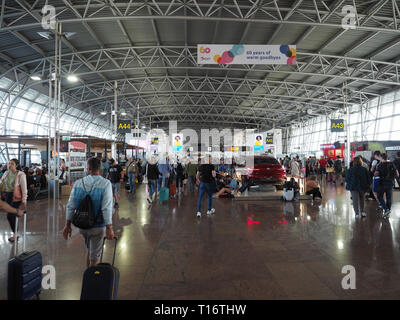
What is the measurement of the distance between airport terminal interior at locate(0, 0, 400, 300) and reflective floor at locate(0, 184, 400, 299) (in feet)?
0.09

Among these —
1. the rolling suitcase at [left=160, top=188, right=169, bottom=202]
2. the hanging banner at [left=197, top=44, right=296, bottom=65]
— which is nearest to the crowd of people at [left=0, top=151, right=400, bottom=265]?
the rolling suitcase at [left=160, top=188, right=169, bottom=202]

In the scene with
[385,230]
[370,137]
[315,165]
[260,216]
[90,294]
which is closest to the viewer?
[90,294]

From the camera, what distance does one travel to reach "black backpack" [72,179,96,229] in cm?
274

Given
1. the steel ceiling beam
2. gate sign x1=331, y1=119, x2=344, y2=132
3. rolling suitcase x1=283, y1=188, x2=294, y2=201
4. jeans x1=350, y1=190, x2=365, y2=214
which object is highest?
the steel ceiling beam

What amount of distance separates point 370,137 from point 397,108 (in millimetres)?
3887

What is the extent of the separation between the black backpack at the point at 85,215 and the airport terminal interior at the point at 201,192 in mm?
18

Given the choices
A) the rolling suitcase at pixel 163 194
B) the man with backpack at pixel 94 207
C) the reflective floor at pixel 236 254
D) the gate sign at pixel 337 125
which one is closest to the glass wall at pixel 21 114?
the rolling suitcase at pixel 163 194

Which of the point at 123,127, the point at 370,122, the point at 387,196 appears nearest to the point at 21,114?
the point at 123,127

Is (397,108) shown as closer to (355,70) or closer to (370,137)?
(370,137)

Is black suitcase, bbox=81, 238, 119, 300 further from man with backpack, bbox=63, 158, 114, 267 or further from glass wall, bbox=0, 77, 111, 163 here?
glass wall, bbox=0, 77, 111, 163

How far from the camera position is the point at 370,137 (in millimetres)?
26234

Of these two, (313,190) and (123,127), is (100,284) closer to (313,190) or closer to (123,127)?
(313,190)

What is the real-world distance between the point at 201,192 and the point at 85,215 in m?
4.59

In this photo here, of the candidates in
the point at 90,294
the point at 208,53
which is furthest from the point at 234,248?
the point at 208,53
